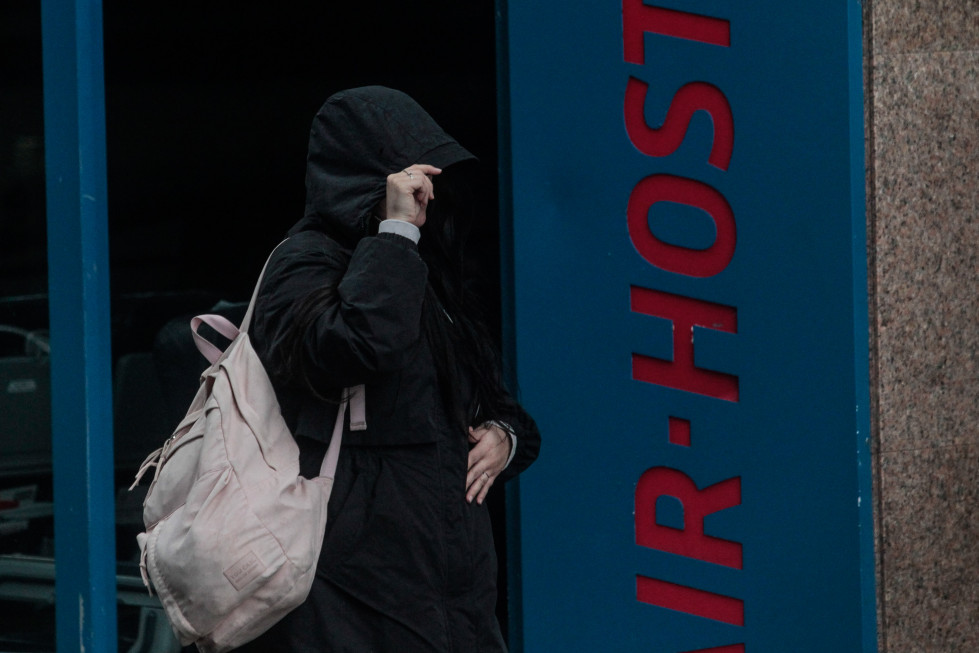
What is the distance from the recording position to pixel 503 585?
5.20m

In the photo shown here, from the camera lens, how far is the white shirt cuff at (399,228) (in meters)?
2.23

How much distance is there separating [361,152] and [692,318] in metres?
1.34

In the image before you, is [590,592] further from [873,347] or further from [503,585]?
[503,585]

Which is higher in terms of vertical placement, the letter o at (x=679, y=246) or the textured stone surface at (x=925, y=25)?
the textured stone surface at (x=925, y=25)

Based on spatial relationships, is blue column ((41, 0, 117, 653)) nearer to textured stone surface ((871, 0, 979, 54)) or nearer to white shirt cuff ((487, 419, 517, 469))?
white shirt cuff ((487, 419, 517, 469))

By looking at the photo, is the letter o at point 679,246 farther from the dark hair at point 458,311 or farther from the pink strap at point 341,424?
the pink strap at point 341,424

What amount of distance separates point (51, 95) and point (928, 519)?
8.49 feet

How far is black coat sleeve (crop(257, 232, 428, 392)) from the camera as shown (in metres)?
2.11

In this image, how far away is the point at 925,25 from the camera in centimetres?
362

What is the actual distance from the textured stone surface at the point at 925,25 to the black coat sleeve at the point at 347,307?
1.91 m

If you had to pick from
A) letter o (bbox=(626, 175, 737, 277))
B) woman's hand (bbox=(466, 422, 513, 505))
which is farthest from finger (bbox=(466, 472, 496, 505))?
letter o (bbox=(626, 175, 737, 277))

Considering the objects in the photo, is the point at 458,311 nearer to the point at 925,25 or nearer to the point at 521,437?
the point at 521,437

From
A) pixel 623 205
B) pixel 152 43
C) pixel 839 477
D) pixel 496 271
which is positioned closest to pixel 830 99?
pixel 623 205

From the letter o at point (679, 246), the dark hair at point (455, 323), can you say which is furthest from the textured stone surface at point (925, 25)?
the dark hair at point (455, 323)
